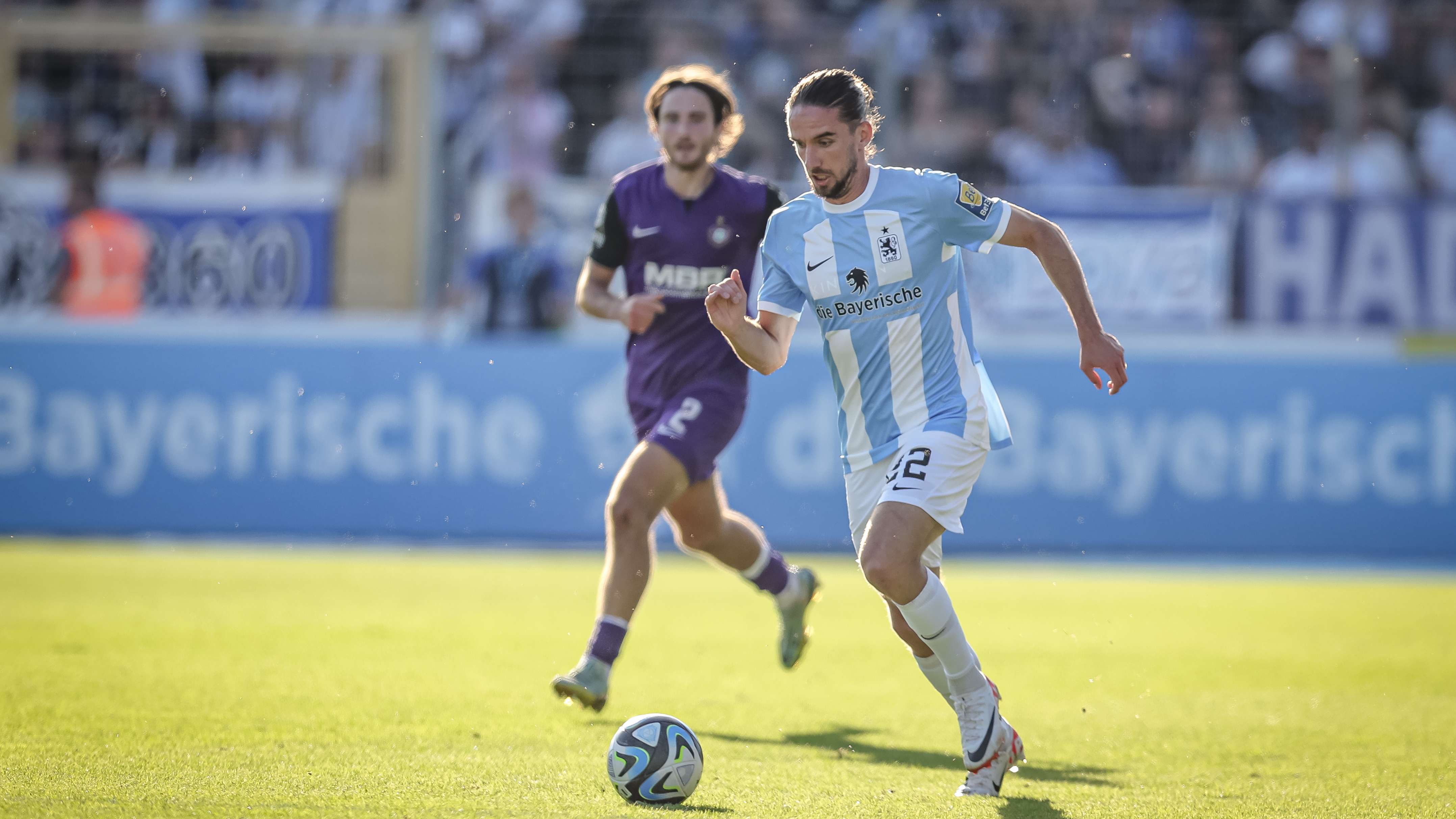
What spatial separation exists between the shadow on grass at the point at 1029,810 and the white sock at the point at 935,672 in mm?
507

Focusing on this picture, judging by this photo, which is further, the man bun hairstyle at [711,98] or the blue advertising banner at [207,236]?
the blue advertising banner at [207,236]

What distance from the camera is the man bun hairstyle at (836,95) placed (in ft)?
15.8

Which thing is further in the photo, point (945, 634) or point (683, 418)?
point (683, 418)

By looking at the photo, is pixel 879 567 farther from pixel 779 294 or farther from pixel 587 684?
pixel 587 684

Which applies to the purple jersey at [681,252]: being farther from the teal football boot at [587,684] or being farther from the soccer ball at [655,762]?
the soccer ball at [655,762]

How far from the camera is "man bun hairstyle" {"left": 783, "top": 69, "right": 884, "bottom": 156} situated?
189 inches

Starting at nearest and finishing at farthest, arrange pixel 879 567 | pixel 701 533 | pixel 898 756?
1. pixel 879 567
2. pixel 898 756
3. pixel 701 533

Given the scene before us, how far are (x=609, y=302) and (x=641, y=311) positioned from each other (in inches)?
15.8

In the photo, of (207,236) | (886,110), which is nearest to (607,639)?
(886,110)

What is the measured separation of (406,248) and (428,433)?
6.48ft

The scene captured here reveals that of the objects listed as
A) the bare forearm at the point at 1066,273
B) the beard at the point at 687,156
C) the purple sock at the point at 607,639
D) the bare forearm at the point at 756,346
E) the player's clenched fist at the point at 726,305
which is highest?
the beard at the point at 687,156

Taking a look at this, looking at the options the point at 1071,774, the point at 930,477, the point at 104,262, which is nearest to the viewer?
the point at 930,477

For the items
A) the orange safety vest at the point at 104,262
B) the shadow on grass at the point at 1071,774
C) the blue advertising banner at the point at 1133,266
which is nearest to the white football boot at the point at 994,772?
the shadow on grass at the point at 1071,774

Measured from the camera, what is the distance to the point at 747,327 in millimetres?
4766
